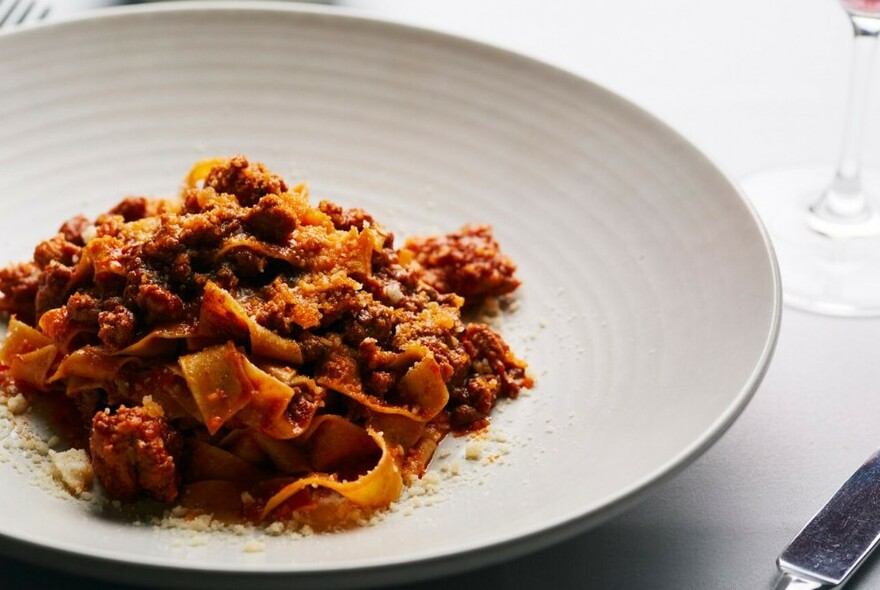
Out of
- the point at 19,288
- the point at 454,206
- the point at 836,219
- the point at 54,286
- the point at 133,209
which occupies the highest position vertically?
the point at 836,219

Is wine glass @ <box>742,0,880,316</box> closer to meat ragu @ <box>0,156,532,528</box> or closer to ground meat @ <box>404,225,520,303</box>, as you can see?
ground meat @ <box>404,225,520,303</box>

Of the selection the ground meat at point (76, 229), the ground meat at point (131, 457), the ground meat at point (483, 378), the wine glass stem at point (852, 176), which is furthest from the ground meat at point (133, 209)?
the wine glass stem at point (852, 176)

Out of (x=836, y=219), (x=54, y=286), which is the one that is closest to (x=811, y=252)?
(x=836, y=219)

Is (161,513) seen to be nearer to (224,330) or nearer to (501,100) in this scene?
(224,330)

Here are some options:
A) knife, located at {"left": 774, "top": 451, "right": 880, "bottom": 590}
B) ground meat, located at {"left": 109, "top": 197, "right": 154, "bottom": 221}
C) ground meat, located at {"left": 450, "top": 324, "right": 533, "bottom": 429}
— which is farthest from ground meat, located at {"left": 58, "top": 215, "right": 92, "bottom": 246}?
knife, located at {"left": 774, "top": 451, "right": 880, "bottom": 590}

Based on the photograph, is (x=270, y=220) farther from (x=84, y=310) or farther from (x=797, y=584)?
(x=797, y=584)

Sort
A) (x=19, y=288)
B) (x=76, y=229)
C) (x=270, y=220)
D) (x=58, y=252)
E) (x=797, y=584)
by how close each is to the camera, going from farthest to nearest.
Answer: (x=76, y=229) → (x=19, y=288) → (x=58, y=252) → (x=270, y=220) → (x=797, y=584)

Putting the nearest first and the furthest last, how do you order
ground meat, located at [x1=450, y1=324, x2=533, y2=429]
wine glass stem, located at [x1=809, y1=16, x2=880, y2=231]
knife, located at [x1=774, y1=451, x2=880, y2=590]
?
knife, located at [x1=774, y1=451, x2=880, y2=590], ground meat, located at [x1=450, y1=324, x2=533, y2=429], wine glass stem, located at [x1=809, y1=16, x2=880, y2=231]

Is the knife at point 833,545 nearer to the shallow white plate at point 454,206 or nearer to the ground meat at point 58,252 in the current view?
the shallow white plate at point 454,206
